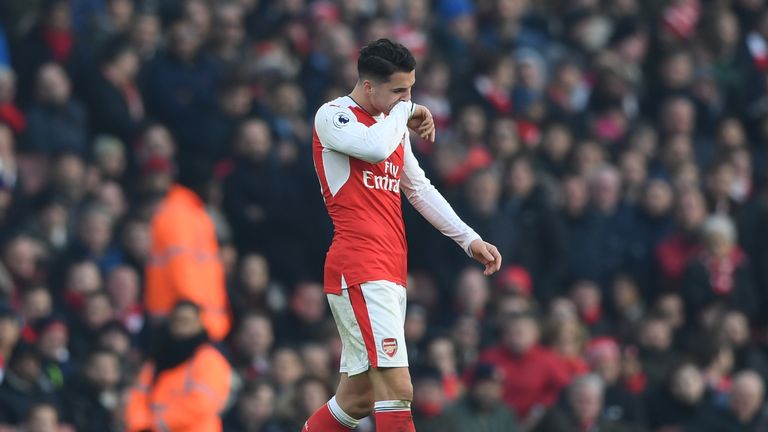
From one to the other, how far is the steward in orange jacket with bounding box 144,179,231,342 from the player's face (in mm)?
5195

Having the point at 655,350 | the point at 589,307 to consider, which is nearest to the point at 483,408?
the point at 655,350

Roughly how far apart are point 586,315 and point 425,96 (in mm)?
2733

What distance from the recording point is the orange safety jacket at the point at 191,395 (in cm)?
1084

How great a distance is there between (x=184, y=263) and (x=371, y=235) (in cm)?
520

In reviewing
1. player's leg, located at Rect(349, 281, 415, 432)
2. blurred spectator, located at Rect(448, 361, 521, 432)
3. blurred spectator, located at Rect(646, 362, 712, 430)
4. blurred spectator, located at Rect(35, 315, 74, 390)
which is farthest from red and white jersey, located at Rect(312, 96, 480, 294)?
blurred spectator, located at Rect(646, 362, 712, 430)

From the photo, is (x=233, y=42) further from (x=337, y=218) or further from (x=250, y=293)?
(x=337, y=218)

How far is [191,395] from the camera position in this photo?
10.9m

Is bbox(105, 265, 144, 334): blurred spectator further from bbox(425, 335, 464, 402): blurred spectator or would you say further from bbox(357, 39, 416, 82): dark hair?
bbox(357, 39, 416, 82): dark hair

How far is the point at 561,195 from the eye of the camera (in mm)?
16000

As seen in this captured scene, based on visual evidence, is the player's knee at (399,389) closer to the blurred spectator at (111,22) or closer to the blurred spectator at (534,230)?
the blurred spectator at (534,230)

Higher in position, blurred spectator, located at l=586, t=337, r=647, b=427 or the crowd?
the crowd

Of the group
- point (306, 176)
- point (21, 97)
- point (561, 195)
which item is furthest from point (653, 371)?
point (21, 97)

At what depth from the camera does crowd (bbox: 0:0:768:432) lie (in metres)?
13.4

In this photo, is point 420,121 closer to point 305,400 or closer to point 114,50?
point 305,400
